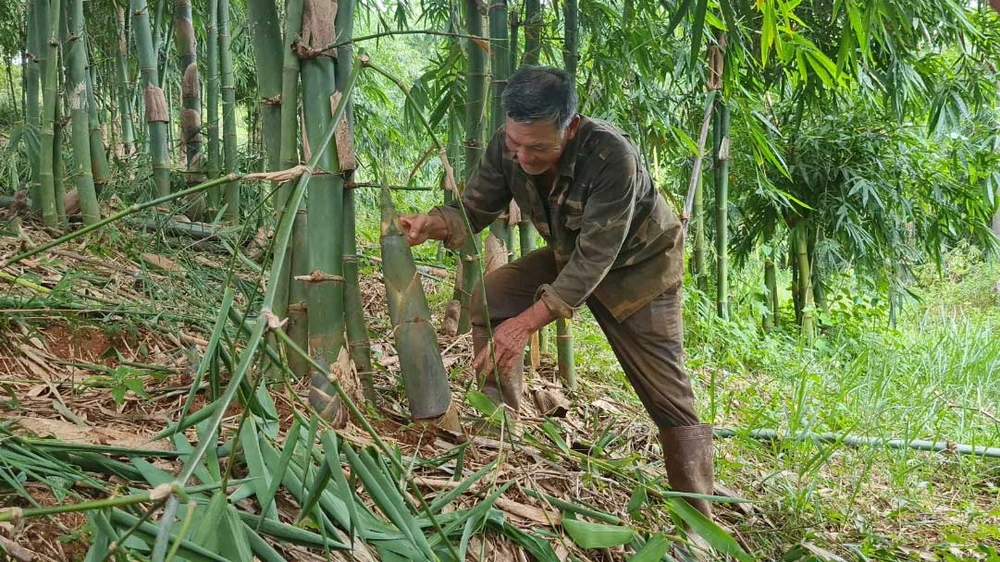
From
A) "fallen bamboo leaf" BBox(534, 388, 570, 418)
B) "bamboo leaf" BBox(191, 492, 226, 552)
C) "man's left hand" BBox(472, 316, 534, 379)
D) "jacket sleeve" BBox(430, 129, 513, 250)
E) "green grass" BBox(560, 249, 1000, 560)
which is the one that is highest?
"jacket sleeve" BBox(430, 129, 513, 250)

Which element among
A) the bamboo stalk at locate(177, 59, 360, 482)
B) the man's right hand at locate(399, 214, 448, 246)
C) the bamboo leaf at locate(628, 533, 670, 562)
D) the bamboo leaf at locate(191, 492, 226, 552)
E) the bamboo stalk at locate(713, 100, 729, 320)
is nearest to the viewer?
the bamboo stalk at locate(177, 59, 360, 482)

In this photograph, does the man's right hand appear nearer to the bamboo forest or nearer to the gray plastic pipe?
the bamboo forest

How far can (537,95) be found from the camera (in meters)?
2.04

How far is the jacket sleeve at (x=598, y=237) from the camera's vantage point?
2129 mm

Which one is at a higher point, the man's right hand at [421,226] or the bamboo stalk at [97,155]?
the bamboo stalk at [97,155]

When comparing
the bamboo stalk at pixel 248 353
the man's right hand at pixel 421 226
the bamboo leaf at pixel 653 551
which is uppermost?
the man's right hand at pixel 421 226

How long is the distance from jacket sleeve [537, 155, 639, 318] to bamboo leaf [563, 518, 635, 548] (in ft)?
1.84

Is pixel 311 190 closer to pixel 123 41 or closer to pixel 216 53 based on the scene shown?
pixel 216 53

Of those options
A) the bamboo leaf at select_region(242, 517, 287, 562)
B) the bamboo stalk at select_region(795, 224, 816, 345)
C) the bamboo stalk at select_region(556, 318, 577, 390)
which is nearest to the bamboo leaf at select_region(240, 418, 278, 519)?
the bamboo leaf at select_region(242, 517, 287, 562)

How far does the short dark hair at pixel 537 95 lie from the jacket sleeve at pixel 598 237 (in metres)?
0.23

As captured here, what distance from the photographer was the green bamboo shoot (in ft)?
6.42

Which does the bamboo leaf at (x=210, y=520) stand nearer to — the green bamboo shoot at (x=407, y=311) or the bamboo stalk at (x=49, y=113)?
the green bamboo shoot at (x=407, y=311)

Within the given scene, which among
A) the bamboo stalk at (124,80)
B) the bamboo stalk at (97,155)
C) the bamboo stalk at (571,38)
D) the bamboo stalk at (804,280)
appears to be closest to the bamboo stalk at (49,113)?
the bamboo stalk at (97,155)

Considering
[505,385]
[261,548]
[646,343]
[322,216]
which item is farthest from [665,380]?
[261,548]
